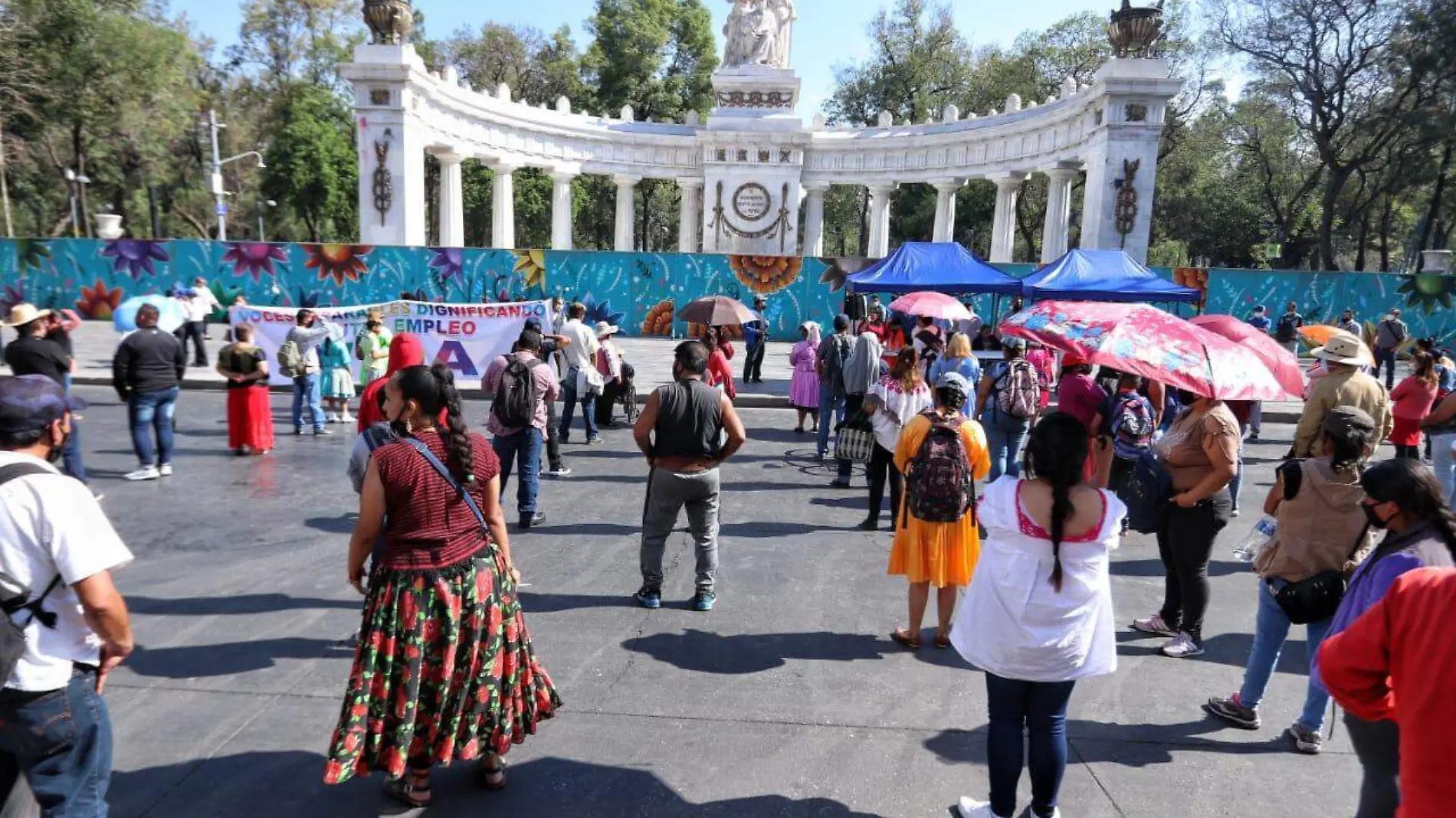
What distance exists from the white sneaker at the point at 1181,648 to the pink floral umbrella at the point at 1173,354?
60.5 inches

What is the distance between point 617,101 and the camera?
1917 inches

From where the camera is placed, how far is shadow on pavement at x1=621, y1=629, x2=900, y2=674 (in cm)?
496

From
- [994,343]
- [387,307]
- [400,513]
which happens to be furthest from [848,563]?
[387,307]

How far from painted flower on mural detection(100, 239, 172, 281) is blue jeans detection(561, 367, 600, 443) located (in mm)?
17172

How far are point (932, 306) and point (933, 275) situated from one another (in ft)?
2.21

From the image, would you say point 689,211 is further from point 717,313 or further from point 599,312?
point 717,313

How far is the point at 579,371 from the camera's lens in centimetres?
1085

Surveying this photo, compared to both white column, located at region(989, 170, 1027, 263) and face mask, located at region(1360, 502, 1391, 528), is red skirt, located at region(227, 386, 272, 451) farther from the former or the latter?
white column, located at region(989, 170, 1027, 263)

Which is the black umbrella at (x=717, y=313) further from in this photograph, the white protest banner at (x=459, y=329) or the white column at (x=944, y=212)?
the white column at (x=944, y=212)

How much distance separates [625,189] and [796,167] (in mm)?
8333

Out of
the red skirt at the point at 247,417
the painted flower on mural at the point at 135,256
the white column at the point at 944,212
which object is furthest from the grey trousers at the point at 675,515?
the white column at the point at 944,212

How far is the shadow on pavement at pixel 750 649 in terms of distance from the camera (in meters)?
4.96

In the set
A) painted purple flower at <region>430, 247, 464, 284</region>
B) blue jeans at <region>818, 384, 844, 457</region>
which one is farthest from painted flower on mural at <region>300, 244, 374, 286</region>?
blue jeans at <region>818, 384, 844, 457</region>

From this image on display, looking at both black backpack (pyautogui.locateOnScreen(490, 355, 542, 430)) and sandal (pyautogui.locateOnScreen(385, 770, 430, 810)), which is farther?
black backpack (pyautogui.locateOnScreen(490, 355, 542, 430))
